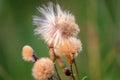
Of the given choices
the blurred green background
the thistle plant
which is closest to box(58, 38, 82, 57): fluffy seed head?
the thistle plant

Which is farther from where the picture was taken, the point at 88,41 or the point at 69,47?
the point at 88,41

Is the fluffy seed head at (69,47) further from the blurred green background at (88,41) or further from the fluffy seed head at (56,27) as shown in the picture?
the blurred green background at (88,41)

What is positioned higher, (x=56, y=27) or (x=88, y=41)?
(x=56, y=27)

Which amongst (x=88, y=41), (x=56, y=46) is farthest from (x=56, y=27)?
(x=88, y=41)

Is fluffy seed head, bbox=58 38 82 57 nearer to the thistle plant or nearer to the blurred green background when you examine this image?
the thistle plant

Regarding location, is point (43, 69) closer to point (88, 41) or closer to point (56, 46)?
point (56, 46)

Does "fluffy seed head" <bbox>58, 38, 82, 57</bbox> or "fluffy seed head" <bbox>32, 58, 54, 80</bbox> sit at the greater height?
"fluffy seed head" <bbox>58, 38, 82, 57</bbox>

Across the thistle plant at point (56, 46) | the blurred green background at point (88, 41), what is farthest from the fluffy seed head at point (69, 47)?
the blurred green background at point (88, 41)
